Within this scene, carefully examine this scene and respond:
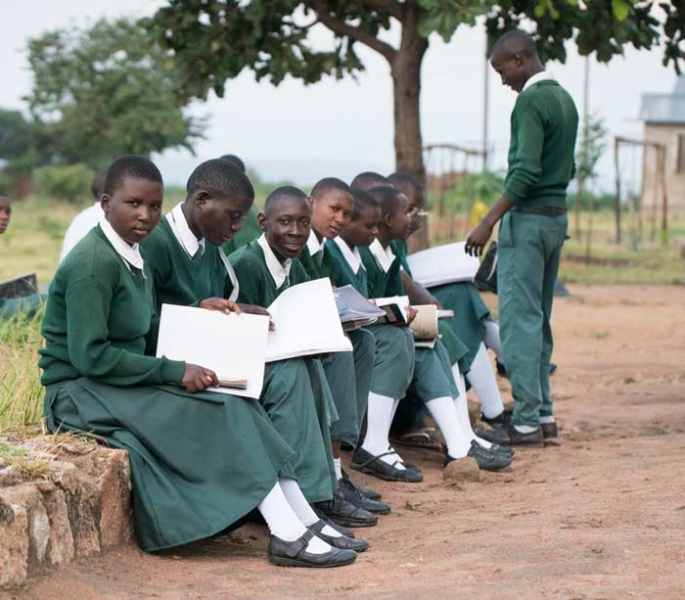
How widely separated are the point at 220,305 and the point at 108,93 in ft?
123

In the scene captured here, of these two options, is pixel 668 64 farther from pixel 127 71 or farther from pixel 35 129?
pixel 35 129

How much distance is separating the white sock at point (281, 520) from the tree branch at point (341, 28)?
273 inches

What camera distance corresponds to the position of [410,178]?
25.3 ft

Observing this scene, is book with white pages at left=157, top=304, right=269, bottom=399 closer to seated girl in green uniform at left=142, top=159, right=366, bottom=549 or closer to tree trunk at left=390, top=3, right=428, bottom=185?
seated girl in green uniform at left=142, top=159, right=366, bottom=549

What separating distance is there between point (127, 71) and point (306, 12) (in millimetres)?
30582

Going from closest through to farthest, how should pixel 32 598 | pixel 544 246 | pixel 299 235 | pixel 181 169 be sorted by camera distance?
1. pixel 32 598
2. pixel 299 235
3. pixel 544 246
4. pixel 181 169

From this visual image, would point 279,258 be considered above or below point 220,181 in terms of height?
below

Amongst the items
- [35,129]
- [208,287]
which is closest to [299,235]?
[208,287]

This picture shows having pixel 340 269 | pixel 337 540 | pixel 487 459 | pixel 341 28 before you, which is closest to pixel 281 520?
pixel 337 540

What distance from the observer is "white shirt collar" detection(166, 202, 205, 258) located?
5.20 metres

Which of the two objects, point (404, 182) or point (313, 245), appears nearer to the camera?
point (313, 245)

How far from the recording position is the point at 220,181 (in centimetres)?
521

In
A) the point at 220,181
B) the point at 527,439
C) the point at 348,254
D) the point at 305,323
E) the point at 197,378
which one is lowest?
the point at 527,439

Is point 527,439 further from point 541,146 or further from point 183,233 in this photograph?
point 183,233
